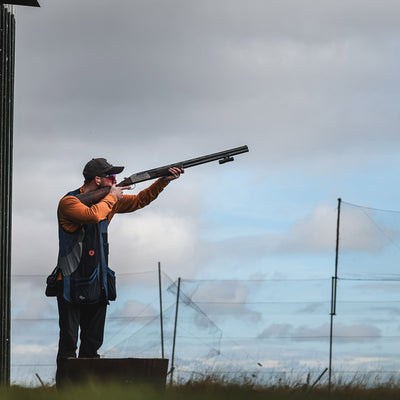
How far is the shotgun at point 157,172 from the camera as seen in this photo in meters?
6.56

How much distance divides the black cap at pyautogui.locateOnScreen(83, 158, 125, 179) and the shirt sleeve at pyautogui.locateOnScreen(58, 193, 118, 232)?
0.88 feet

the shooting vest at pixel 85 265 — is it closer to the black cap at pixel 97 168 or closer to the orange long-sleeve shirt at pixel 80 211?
the orange long-sleeve shirt at pixel 80 211

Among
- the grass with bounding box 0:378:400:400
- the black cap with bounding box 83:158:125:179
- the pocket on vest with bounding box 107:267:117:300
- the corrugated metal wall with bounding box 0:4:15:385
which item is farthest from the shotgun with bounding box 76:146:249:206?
the corrugated metal wall with bounding box 0:4:15:385

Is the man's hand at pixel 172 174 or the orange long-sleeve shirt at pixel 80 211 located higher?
the man's hand at pixel 172 174

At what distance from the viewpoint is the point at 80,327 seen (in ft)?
21.7

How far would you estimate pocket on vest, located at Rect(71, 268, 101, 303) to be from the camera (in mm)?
6320

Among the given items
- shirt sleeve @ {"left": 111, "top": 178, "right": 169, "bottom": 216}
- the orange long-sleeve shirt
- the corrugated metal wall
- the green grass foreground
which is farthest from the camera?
the corrugated metal wall

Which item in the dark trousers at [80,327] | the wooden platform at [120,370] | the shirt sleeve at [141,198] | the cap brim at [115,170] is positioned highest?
the cap brim at [115,170]

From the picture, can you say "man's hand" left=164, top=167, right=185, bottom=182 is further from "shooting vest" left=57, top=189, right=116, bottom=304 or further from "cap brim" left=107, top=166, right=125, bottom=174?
"shooting vest" left=57, top=189, right=116, bottom=304

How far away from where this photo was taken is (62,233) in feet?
21.4

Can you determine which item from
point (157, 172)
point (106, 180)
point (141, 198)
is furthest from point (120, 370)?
point (157, 172)

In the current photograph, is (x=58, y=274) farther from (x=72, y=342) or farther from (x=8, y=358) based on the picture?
(x=8, y=358)

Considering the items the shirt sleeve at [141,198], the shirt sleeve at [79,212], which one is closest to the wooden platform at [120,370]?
the shirt sleeve at [79,212]

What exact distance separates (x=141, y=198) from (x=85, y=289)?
54.2 inches
